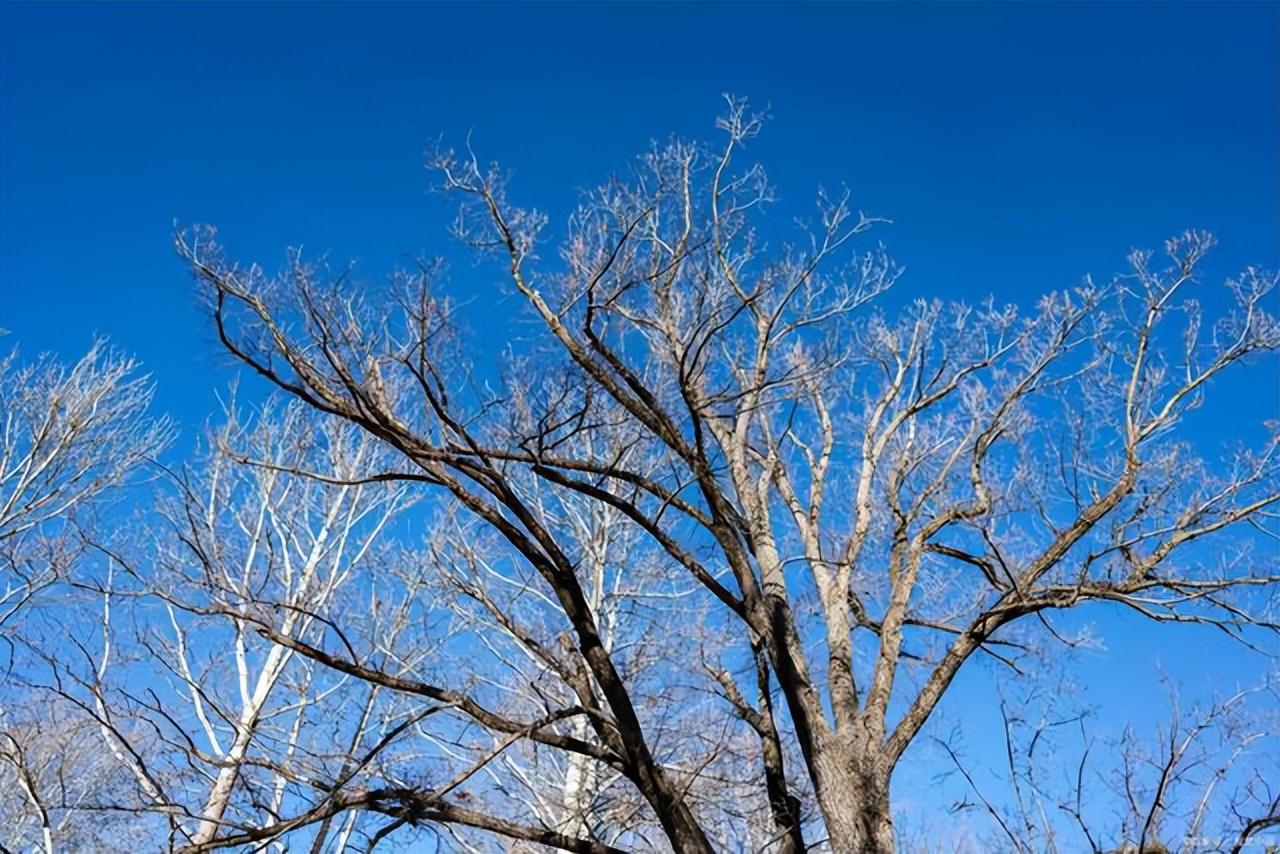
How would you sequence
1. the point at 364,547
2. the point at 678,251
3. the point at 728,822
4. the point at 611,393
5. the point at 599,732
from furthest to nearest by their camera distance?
the point at 364,547 → the point at 728,822 → the point at 678,251 → the point at 611,393 → the point at 599,732

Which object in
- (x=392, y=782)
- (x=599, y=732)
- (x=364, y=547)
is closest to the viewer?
(x=392, y=782)

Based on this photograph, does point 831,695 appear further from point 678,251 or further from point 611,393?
point 678,251

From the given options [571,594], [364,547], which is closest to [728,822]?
[571,594]

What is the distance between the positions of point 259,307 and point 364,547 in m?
7.31

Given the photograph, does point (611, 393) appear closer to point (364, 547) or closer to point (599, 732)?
point (599, 732)

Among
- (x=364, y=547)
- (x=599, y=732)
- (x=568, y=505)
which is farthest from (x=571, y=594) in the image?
(x=364, y=547)

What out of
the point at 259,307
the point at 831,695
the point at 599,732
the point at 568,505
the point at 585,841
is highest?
the point at 568,505

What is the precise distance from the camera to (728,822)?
820 centimetres

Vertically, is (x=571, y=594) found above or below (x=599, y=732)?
above

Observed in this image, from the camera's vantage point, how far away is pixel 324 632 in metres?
8.27

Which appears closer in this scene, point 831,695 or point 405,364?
point 405,364

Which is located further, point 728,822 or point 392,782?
point 728,822

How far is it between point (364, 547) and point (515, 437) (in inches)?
277

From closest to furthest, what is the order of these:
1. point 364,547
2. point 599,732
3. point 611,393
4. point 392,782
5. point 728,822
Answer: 1. point 392,782
2. point 599,732
3. point 611,393
4. point 728,822
5. point 364,547
